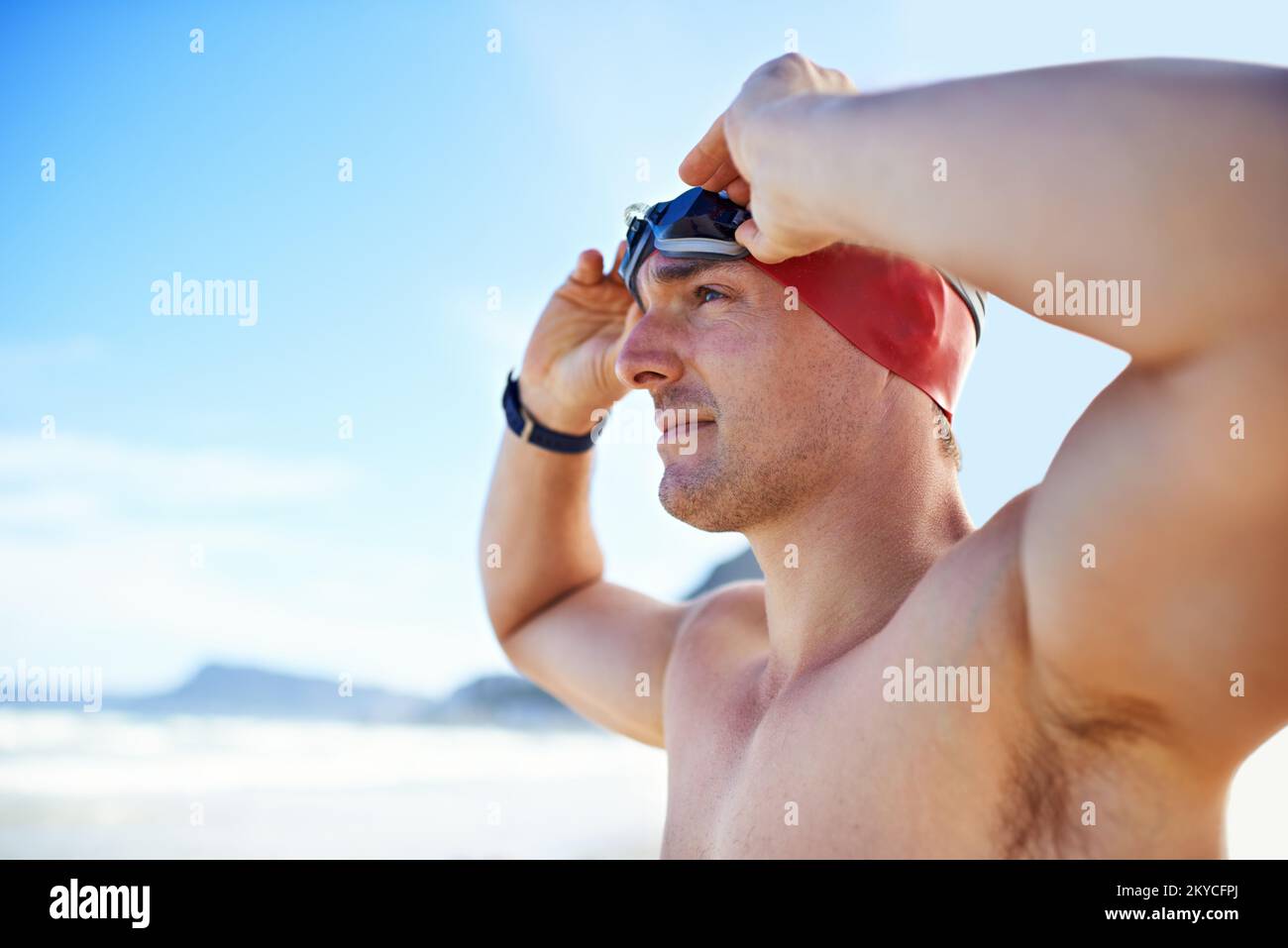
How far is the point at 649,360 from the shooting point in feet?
6.81

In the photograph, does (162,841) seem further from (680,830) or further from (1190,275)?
(1190,275)

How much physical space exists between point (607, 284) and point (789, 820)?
1.66 m

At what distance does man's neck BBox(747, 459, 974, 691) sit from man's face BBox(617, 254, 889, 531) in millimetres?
56

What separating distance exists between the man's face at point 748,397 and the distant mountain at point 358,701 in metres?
9.70

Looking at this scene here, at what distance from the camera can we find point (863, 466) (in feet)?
6.45

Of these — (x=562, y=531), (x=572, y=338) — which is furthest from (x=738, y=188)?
(x=562, y=531)

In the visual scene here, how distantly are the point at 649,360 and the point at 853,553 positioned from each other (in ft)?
1.69

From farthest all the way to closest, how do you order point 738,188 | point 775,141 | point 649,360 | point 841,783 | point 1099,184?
point 649,360, point 738,188, point 841,783, point 775,141, point 1099,184

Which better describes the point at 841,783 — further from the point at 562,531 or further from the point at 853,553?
the point at 562,531

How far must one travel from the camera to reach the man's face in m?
1.97
